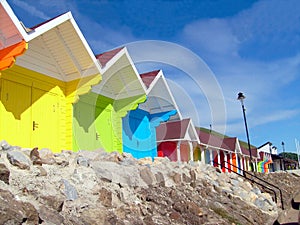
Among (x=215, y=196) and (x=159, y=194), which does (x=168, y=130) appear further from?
(x=159, y=194)

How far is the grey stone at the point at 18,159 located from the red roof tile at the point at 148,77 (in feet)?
26.1

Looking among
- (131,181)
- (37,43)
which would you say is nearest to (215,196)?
(131,181)

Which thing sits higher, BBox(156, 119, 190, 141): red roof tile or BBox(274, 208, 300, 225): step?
BBox(156, 119, 190, 141): red roof tile

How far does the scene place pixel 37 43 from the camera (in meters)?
10.2

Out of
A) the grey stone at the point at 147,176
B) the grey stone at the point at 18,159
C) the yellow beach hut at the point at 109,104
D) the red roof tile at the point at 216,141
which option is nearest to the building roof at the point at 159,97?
the yellow beach hut at the point at 109,104

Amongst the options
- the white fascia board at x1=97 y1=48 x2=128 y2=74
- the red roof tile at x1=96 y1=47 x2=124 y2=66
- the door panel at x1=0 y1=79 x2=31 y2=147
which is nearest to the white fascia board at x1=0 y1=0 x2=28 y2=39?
the door panel at x1=0 y1=79 x2=31 y2=147

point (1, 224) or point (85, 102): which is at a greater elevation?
point (85, 102)

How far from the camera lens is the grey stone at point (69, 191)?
536 centimetres

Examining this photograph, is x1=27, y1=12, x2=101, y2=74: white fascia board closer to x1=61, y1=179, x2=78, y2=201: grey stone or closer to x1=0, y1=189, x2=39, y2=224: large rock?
x1=61, y1=179, x2=78, y2=201: grey stone

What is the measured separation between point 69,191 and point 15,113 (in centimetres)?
472

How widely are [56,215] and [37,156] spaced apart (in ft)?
5.70

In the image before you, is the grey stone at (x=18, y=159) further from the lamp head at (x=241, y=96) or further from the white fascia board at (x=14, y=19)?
the lamp head at (x=241, y=96)

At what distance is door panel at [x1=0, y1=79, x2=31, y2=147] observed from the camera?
29.2ft

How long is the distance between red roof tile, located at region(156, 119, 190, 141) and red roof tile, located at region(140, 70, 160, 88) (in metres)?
7.10
